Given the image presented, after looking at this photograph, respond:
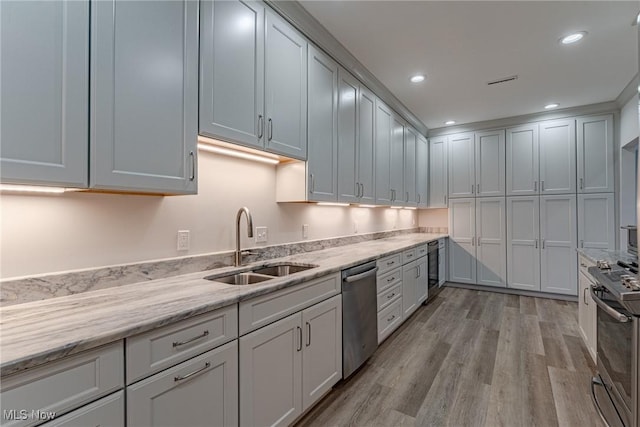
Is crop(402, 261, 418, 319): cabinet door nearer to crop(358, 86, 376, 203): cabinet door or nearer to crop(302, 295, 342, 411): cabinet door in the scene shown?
crop(358, 86, 376, 203): cabinet door

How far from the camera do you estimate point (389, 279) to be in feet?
9.67

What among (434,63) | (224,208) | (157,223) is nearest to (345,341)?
(224,208)

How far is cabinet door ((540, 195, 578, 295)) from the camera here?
4.31 m

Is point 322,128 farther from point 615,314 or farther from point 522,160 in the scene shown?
point 522,160

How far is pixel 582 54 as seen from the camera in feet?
9.34

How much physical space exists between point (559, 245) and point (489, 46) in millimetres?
3282

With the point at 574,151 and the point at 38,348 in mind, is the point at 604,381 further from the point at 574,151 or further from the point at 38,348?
the point at 574,151

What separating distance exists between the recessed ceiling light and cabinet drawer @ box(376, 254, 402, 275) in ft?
7.88

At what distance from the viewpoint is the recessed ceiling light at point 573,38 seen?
2.52 m

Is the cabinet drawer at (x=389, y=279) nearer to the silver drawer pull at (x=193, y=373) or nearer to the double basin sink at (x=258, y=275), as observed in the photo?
the double basin sink at (x=258, y=275)

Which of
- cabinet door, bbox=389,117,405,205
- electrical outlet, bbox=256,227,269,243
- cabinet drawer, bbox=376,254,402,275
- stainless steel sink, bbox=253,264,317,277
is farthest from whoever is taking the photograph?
cabinet door, bbox=389,117,405,205

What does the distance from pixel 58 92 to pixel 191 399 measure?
123cm

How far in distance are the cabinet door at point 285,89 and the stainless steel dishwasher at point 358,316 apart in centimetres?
102
